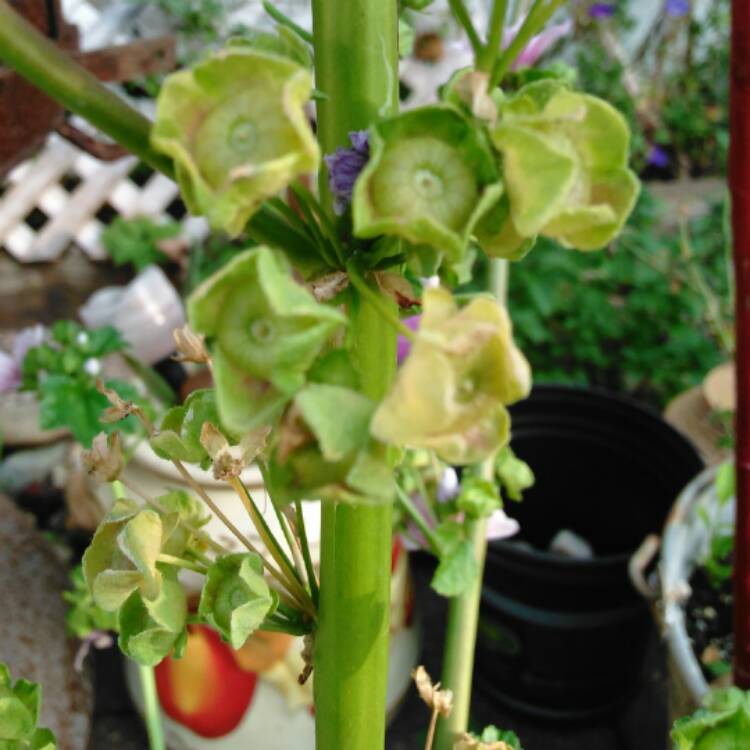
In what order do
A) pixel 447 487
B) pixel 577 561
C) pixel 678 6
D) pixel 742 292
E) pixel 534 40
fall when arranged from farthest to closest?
1. pixel 678 6
2. pixel 577 561
3. pixel 447 487
4. pixel 534 40
5. pixel 742 292

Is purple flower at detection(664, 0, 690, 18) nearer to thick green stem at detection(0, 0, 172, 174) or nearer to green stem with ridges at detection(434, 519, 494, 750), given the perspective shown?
green stem with ridges at detection(434, 519, 494, 750)

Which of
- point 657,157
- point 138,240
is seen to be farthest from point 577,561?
point 657,157

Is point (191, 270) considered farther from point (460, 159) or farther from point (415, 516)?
point (460, 159)

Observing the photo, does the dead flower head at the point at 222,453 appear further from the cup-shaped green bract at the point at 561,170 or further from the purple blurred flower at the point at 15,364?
the purple blurred flower at the point at 15,364

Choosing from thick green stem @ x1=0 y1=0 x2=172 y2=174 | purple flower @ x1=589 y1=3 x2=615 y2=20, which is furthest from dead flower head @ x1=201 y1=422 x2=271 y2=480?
purple flower @ x1=589 y1=3 x2=615 y2=20

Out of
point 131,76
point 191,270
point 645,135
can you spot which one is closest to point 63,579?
point 131,76

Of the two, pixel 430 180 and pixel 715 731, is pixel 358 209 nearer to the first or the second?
pixel 430 180
